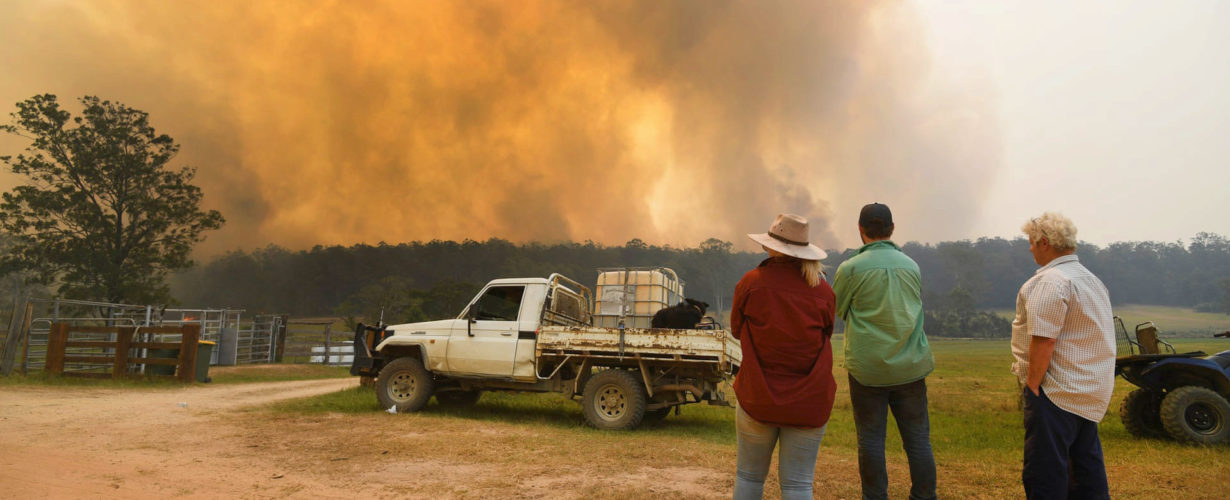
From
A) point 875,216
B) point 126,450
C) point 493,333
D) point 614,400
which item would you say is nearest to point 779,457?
point 875,216

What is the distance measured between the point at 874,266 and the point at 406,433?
6.53 m

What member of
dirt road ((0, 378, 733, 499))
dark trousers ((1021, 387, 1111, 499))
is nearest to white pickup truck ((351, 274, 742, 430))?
dirt road ((0, 378, 733, 499))

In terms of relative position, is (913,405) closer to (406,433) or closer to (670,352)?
(670,352)

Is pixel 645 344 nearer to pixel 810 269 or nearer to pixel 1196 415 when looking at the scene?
pixel 810 269

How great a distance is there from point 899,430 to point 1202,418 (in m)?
7.21

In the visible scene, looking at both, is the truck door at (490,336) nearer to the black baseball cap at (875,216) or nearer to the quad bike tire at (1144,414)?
the black baseball cap at (875,216)

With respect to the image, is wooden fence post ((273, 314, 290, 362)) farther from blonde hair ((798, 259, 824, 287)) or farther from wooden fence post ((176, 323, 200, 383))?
blonde hair ((798, 259, 824, 287))

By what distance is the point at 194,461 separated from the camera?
246 inches

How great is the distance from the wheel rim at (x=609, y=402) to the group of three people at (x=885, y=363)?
19.0 ft

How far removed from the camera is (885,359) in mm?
3627

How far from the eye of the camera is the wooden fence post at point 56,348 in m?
15.5

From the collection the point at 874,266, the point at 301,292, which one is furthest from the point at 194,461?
the point at 301,292

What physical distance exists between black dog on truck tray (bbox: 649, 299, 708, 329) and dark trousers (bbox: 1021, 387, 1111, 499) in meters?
6.42

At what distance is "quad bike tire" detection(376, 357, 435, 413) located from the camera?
10281 mm
